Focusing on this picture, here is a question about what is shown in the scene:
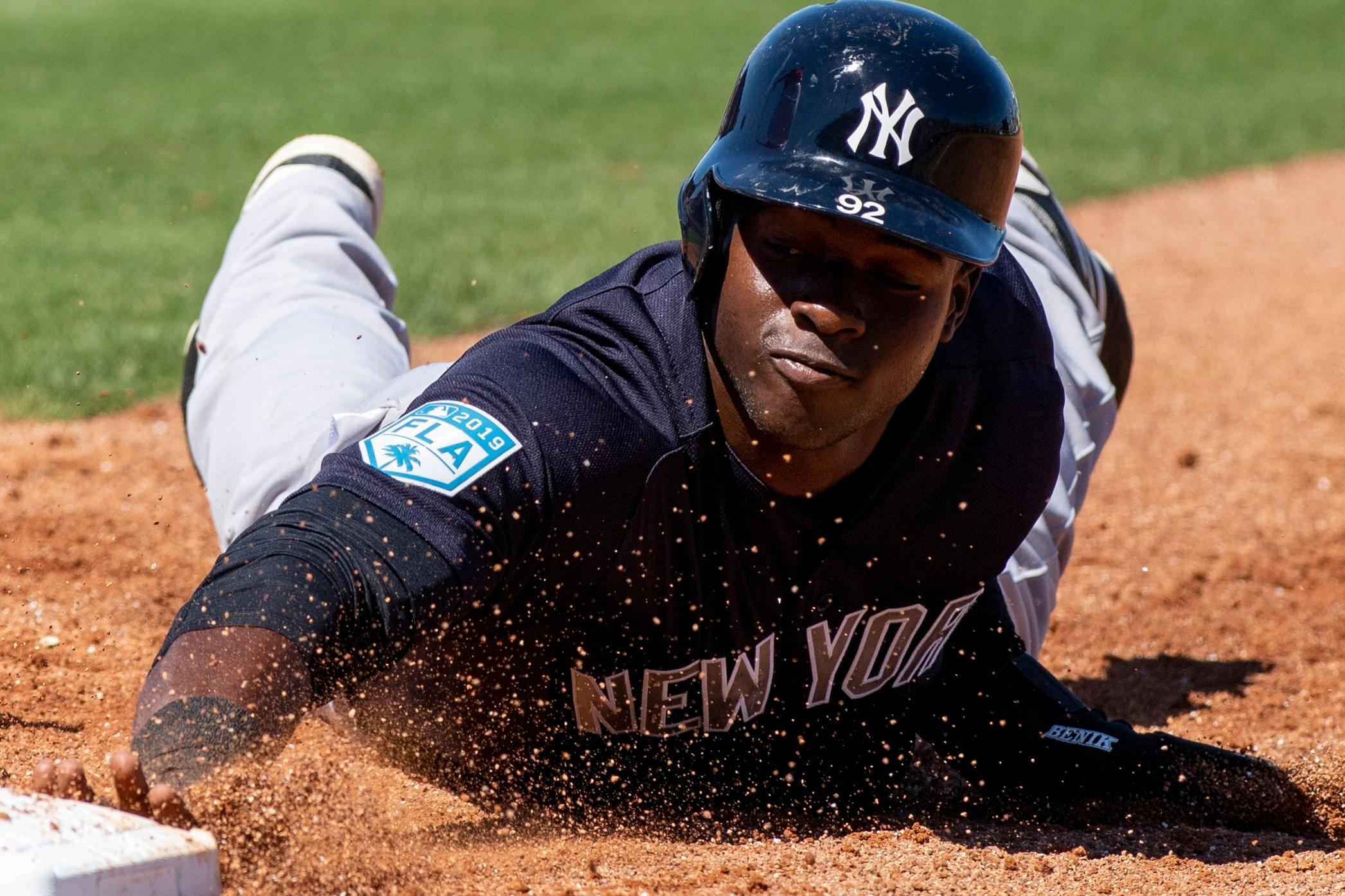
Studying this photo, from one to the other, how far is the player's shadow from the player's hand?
231cm

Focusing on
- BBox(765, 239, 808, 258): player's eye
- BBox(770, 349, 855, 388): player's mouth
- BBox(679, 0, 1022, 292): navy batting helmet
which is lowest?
BBox(770, 349, 855, 388): player's mouth

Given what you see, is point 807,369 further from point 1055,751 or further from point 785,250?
point 1055,751

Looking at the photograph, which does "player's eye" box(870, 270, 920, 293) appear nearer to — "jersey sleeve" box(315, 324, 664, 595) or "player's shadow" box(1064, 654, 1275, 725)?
"jersey sleeve" box(315, 324, 664, 595)

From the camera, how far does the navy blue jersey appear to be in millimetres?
2094

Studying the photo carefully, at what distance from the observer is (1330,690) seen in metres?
3.61

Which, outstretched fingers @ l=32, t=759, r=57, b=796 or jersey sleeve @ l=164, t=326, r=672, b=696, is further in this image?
jersey sleeve @ l=164, t=326, r=672, b=696

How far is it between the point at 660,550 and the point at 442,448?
1.26 feet

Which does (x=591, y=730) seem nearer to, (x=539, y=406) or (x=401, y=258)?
(x=539, y=406)

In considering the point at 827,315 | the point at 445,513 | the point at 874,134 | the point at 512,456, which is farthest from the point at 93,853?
the point at 874,134

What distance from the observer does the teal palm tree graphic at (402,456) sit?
2.07 meters

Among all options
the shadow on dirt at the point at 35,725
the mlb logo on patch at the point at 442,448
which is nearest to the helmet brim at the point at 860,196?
the mlb logo on patch at the point at 442,448

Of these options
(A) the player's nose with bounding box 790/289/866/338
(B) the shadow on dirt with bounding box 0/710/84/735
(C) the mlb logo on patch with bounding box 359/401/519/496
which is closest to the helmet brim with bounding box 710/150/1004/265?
(A) the player's nose with bounding box 790/289/866/338

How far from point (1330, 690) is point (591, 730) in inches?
76.2

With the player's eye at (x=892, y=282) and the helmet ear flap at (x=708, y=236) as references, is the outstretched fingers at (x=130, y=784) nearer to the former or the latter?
the helmet ear flap at (x=708, y=236)
